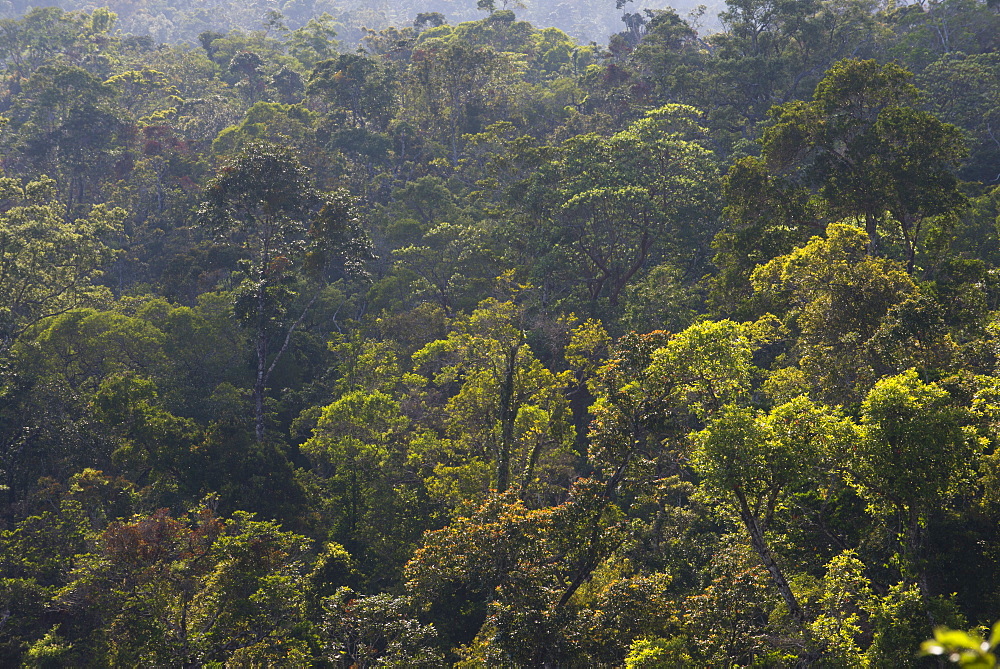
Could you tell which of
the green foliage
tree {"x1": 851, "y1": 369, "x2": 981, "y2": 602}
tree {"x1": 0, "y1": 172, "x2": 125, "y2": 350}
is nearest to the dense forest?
tree {"x1": 851, "y1": 369, "x2": 981, "y2": 602}

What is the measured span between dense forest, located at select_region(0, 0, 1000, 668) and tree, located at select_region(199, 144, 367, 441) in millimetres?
199

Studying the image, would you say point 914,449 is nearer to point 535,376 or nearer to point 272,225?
point 535,376

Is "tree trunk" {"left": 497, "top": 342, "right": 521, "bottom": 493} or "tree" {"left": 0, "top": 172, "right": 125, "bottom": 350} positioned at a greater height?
"tree" {"left": 0, "top": 172, "right": 125, "bottom": 350}

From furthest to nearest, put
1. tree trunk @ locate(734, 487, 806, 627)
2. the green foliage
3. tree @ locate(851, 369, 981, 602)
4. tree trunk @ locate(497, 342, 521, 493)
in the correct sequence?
tree trunk @ locate(497, 342, 521, 493), tree trunk @ locate(734, 487, 806, 627), tree @ locate(851, 369, 981, 602), the green foliage

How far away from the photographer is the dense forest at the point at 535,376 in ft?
44.2

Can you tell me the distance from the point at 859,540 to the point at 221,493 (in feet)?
68.1

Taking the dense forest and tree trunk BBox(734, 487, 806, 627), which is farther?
the dense forest

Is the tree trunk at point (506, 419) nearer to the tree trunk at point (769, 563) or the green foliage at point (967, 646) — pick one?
the tree trunk at point (769, 563)

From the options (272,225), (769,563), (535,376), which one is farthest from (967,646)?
(272,225)

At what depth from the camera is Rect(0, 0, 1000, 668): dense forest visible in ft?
44.2

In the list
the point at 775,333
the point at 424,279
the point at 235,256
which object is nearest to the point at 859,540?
the point at 775,333

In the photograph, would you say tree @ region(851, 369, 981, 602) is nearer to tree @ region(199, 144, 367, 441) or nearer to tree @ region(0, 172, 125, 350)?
tree @ region(199, 144, 367, 441)

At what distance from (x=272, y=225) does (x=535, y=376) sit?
50.4ft

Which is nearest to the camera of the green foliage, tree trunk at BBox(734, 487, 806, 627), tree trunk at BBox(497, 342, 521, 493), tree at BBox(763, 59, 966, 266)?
the green foliage
